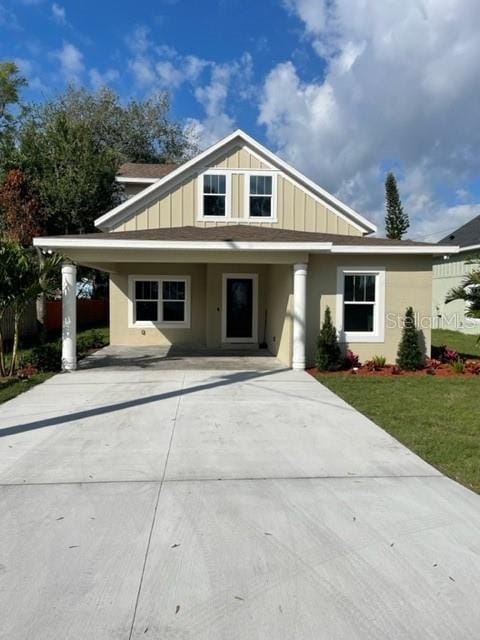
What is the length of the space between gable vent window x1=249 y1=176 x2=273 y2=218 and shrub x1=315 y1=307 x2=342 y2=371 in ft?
16.2

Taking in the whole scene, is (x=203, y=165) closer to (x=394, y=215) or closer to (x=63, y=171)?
(x=63, y=171)

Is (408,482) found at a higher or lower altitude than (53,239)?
lower

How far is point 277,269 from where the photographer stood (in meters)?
13.2

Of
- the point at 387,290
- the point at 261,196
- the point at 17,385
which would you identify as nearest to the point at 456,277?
the point at 261,196

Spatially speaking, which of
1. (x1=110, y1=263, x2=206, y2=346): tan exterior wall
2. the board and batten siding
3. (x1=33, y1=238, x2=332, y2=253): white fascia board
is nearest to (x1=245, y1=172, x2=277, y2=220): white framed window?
the board and batten siding

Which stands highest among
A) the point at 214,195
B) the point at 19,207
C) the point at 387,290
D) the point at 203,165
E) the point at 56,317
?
the point at 203,165

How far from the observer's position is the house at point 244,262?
1062cm

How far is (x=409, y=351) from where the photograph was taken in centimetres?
1089

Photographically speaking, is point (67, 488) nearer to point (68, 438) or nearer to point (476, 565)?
point (68, 438)

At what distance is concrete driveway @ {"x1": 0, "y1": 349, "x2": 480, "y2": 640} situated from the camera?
260 cm

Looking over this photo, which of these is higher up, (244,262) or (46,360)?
(244,262)

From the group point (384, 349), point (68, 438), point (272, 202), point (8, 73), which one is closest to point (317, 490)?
point (68, 438)

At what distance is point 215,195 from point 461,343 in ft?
34.3

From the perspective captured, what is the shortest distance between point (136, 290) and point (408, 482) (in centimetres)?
1213
